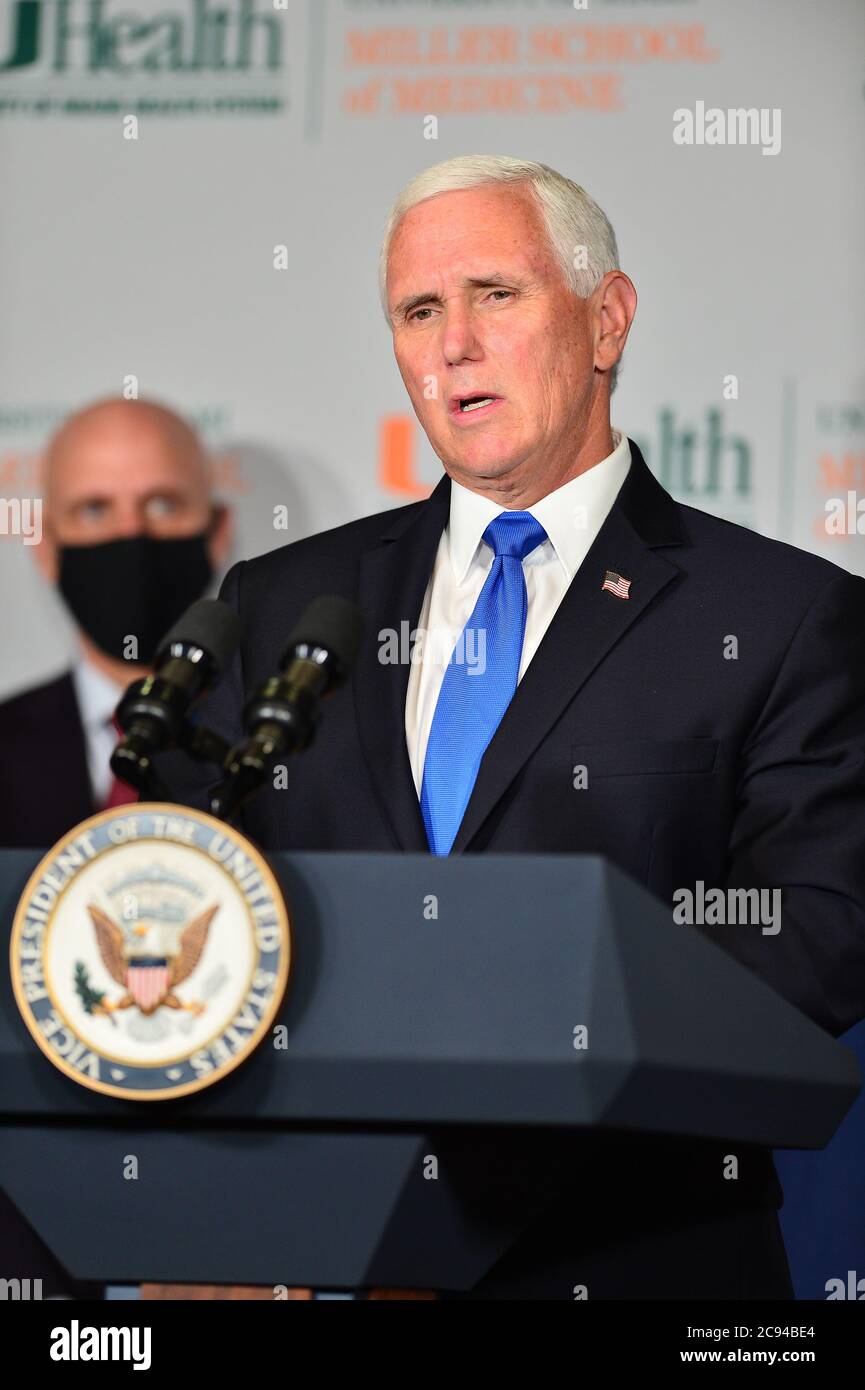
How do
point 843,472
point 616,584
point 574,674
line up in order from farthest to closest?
1. point 843,472
2. point 616,584
3. point 574,674

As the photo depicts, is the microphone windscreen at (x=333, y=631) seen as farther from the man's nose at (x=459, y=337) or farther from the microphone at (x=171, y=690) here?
the man's nose at (x=459, y=337)

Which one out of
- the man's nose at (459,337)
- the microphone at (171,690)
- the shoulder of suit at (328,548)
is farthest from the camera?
the shoulder of suit at (328,548)

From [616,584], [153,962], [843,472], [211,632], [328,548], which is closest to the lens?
[153,962]

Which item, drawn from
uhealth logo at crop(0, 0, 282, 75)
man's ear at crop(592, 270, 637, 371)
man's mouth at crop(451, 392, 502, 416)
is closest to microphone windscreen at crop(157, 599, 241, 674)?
man's mouth at crop(451, 392, 502, 416)

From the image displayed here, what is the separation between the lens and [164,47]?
317cm

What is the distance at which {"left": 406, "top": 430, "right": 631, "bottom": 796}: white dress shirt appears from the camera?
2.09 m

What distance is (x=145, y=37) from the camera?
316cm

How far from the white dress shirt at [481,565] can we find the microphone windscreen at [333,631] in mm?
574

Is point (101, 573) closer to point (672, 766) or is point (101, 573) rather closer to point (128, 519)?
point (128, 519)

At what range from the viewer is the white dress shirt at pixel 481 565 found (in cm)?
209

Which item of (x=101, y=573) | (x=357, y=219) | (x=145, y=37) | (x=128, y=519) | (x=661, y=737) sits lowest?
(x=661, y=737)

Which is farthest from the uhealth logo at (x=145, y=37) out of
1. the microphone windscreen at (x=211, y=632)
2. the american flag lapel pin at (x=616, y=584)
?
the microphone windscreen at (x=211, y=632)

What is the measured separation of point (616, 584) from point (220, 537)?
1239 millimetres

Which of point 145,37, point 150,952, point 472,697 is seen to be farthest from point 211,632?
point 145,37
